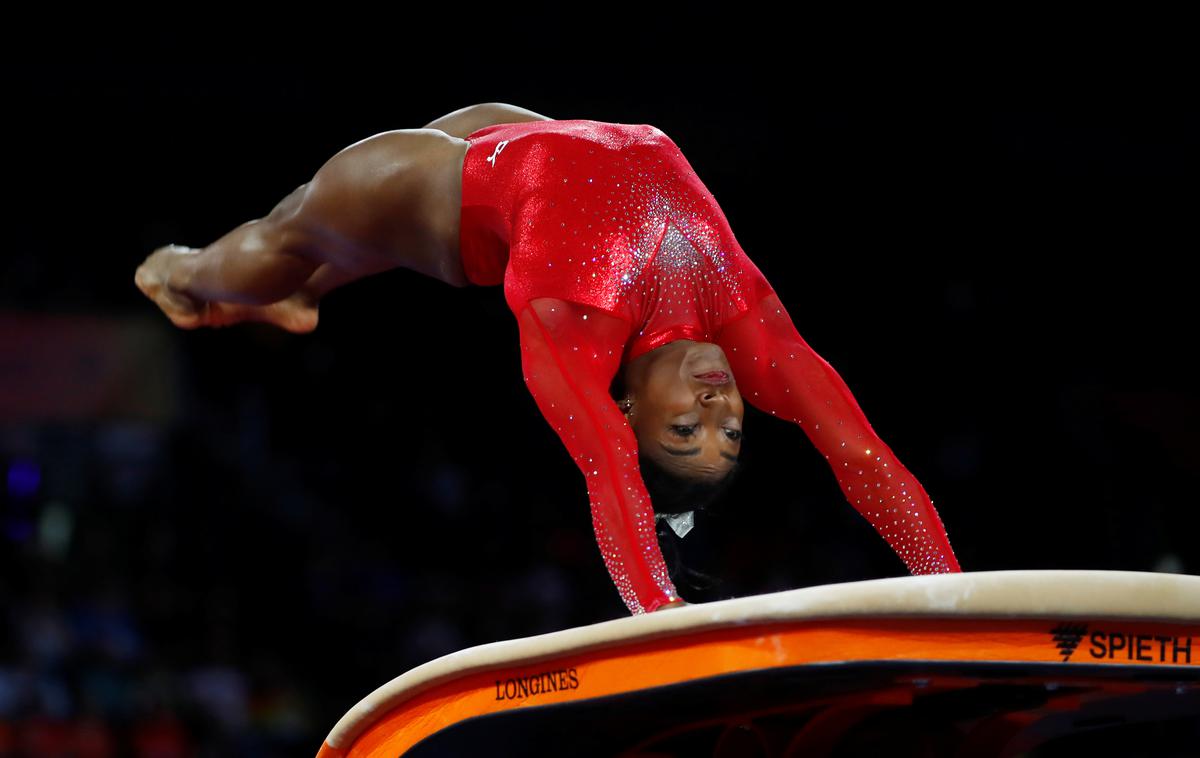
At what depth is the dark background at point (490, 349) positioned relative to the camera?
548 cm

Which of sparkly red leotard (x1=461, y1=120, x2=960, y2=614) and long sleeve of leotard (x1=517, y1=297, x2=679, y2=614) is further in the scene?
sparkly red leotard (x1=461, y1=120, x2=960, y2=614)

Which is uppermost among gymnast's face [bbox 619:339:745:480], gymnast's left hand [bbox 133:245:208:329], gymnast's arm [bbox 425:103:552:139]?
gymnast's arm [bbox 425:103:552:139]

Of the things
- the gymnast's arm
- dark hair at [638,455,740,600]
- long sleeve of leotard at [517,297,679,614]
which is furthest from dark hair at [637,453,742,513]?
the gymnast's arm

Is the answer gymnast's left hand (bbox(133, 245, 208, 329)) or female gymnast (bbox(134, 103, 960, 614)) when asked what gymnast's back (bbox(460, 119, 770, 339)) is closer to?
female gymnast (bbox(134, 103, 960, 614))

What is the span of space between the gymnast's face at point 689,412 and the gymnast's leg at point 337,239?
1.83 ft

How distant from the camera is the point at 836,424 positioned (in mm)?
2518

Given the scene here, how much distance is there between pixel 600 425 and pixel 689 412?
21cm

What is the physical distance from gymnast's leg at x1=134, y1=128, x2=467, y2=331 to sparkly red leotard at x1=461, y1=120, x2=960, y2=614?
0.08 metres

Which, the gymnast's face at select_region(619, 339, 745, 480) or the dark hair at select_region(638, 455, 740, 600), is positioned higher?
the gymnast's face at select_region(619, 339, 745, 480)

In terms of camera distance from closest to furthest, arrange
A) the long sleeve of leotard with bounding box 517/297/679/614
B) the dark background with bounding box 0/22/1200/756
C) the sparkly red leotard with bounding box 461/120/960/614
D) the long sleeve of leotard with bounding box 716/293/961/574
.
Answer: the long sleeve of leotard with bounding box 517/297/679/614 < the sparkly red leotard with bounding box 461/120/960/614 < the long sleeve of leotard with bounding box 716/293/961/574 < the dark background with bounding box 0/22/1200/756

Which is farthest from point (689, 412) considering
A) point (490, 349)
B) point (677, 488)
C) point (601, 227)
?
point (490, 349)

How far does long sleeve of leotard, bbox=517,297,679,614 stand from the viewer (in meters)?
2.08

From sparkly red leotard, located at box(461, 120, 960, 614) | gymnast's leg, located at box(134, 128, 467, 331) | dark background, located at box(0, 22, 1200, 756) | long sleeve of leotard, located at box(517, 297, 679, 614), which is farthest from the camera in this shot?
dark background, located at box(0, 22, 1200, 756)

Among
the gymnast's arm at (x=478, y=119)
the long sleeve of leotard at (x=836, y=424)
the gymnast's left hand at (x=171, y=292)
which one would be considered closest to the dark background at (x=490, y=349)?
the gymnast's left hand at (x=171, y=292)
